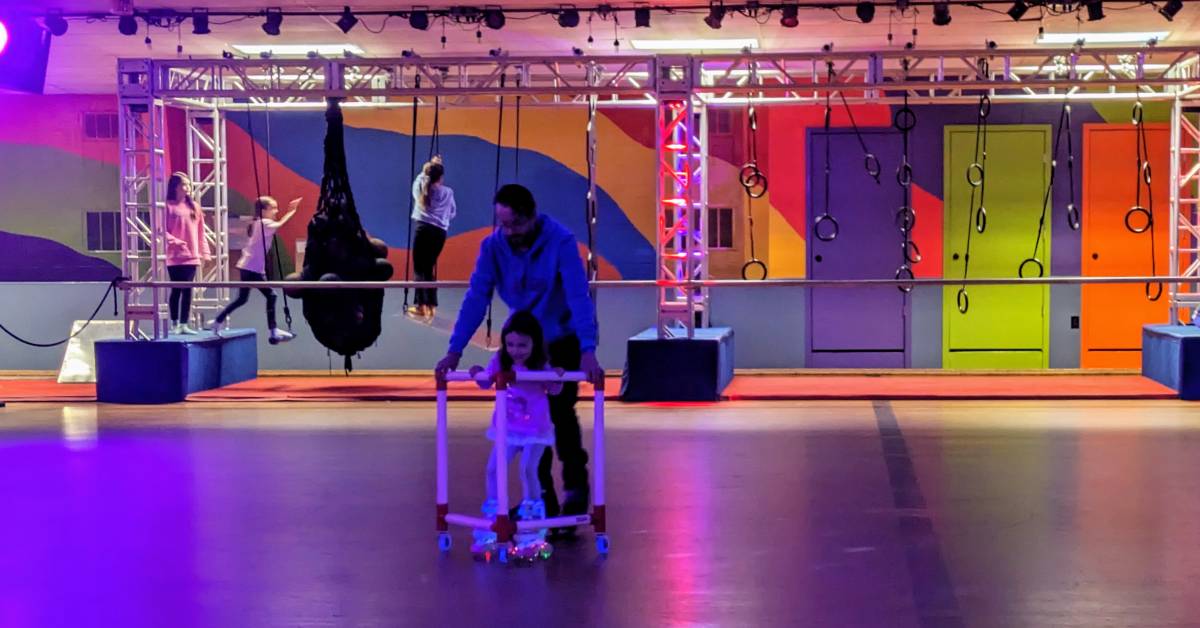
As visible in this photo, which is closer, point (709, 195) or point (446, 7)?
point (446, 7)

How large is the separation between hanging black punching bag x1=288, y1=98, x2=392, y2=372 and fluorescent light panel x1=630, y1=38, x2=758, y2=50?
289cm

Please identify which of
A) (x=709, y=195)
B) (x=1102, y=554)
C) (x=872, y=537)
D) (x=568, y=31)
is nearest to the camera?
(x=1102, y=554)

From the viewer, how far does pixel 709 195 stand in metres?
13.8

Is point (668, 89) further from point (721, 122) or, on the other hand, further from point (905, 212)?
point (721, 122)

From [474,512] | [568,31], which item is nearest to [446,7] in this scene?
[568,31]

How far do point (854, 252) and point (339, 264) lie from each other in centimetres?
568

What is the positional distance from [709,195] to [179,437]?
21.4 ft

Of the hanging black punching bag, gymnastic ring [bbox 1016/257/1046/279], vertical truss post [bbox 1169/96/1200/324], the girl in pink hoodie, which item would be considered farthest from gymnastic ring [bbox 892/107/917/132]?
the girl in pink hoodie

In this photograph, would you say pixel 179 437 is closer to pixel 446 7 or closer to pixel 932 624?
pixel 446 7

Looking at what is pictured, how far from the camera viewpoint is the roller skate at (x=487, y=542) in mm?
5184

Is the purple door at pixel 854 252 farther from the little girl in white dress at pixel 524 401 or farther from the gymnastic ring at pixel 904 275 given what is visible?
the little girl in white dress at pixel 524 401

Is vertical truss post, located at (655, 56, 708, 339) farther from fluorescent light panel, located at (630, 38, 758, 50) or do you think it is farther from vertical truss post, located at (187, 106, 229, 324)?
vertical truss post, located at (187, 106, 229, 324)

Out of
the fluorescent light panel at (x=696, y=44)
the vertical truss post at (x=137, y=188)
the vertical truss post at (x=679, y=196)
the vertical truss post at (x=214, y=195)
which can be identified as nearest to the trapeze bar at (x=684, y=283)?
the vertical truss post at (x=679, y=196)

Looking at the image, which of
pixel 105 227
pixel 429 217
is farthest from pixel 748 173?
pixel 105 227
